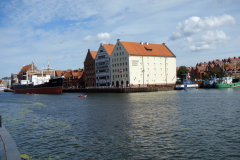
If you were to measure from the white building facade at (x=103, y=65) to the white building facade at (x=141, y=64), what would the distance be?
3075 mm

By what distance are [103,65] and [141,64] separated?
21.6 metres

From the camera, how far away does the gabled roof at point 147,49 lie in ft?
380

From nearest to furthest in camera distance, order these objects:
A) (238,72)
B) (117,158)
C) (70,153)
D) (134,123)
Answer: (117,158) < (70,153) < (134,123) < (238,72)

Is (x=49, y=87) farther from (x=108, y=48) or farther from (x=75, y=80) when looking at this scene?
(x=75, y=80)

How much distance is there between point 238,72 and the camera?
6767 inches

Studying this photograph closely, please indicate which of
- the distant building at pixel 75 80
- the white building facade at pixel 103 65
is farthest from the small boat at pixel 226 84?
the distant building at pixel 75 80

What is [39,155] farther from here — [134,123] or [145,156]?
[134,123]

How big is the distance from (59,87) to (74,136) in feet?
289

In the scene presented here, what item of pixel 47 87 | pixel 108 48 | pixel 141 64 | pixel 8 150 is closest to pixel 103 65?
pixel 108 48

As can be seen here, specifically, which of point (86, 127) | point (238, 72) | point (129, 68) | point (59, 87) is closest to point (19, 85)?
point (59, 87)

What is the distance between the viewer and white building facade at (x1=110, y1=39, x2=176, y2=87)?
113 m

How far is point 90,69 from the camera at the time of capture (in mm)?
139750

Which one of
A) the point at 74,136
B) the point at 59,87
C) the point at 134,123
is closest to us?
the point at 74,136

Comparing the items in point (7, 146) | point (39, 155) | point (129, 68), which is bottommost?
point (39, 155)
